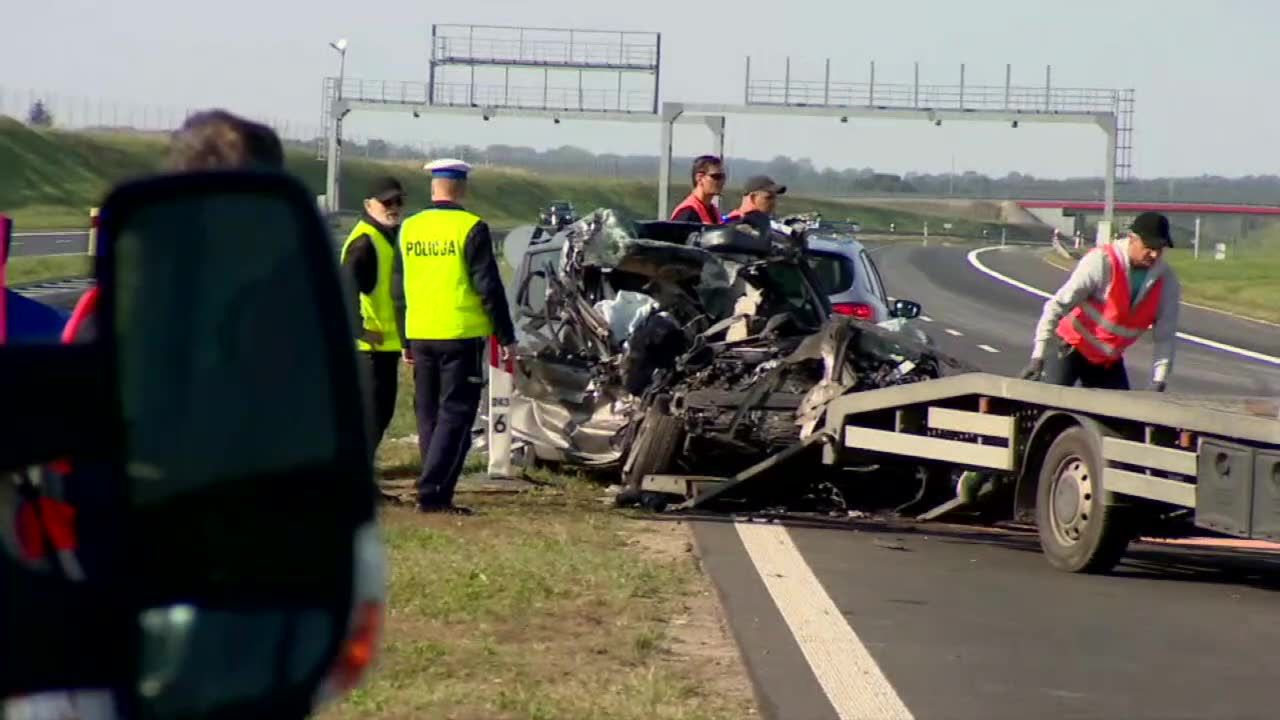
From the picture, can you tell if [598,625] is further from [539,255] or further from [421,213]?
[539,255]

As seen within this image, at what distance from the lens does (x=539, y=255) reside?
44.9 feet

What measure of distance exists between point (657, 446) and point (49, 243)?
155ft

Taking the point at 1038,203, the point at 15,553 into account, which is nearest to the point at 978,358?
the point at 15,553

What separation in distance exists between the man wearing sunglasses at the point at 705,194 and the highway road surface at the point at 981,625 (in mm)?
3585

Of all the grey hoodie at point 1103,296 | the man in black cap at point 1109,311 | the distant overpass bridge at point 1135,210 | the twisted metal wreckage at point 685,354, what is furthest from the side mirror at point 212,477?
the distant overpass bridge at point 1135,210

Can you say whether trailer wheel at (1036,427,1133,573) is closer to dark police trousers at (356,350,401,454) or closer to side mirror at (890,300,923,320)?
dark police trousers at (356,350,401,454)

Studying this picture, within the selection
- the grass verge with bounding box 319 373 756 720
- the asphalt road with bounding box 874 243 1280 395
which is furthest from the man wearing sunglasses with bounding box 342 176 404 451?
the asphalt road with bounding box 874 243 1280 395

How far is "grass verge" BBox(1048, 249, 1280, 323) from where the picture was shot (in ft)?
136

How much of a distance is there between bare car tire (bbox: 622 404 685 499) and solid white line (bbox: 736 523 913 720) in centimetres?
92

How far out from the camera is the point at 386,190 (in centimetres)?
1154

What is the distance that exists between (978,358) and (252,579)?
25748 millimetres

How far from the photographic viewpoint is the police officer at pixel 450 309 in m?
10.9

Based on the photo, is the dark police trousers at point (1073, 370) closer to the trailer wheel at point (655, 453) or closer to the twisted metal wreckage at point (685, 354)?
the twisted metal wreckage at point (685, 354)

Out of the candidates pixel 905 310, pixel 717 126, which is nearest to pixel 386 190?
pixel 905 310
